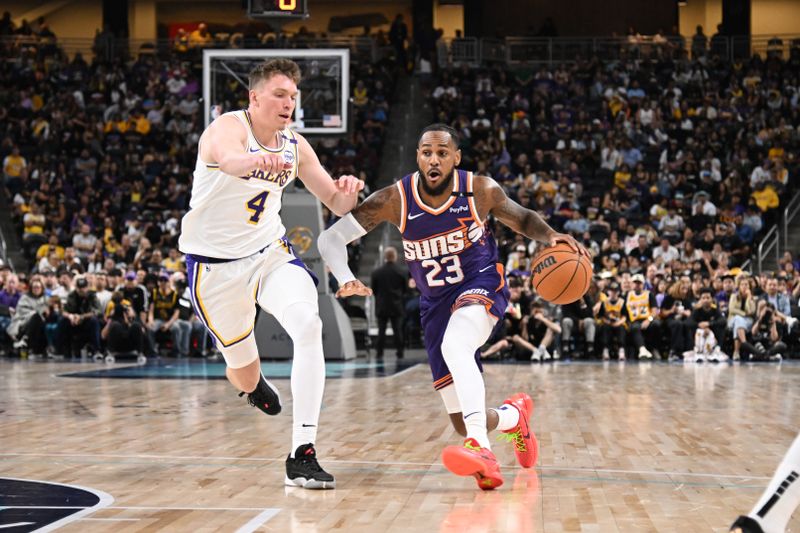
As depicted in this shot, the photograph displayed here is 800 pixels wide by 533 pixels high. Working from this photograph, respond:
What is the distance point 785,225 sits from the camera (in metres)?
20.8

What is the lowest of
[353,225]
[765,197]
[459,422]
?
[459,422]

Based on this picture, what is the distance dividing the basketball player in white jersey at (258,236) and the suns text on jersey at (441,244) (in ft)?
1.48

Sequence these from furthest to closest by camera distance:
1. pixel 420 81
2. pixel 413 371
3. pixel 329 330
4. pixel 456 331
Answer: pixel 420 81 → pixel 329 330 → pixel 413 371 → pixel 456 331

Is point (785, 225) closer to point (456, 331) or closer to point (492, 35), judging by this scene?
point (492, 35)

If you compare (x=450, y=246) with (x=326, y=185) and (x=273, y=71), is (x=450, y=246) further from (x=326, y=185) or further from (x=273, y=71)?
(x=273, y=71)

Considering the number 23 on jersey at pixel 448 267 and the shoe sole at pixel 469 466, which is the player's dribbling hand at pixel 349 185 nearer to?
the number 23 on jersey at pixel 448 267

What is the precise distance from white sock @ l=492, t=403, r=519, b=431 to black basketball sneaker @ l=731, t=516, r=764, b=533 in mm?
2510

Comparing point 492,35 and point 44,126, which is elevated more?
point 492,35

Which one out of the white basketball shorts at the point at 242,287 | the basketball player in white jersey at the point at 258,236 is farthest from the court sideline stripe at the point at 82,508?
the white basketball shorts at the point at 242,287

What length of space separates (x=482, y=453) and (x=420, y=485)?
37cm

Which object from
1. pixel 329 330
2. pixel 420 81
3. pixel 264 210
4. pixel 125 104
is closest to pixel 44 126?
pixel 125 104

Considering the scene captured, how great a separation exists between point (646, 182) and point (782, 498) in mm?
19044

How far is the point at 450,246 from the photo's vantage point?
620 cm

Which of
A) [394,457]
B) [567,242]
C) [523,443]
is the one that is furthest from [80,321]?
[567,242]
